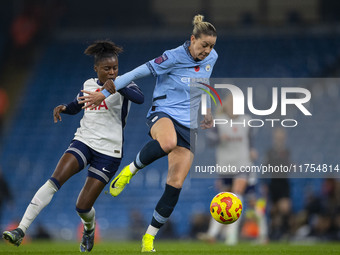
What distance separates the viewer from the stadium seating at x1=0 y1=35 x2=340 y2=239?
16141mm

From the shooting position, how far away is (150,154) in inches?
274

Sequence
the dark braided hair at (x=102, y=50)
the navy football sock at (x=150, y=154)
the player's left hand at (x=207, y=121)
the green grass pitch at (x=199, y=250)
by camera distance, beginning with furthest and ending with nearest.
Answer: the player's left hand at (x=207, y=121), the dark braided hair at (x=102, y=50), the green grass pitch at (x=199, y=250), the navy football sock at (x=150, y=154)

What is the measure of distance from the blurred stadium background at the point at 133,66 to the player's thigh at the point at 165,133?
23.2 feet

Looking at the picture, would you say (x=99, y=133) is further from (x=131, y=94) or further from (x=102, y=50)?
(x=102, y=50)

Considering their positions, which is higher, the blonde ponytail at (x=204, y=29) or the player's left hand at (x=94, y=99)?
the blonde ponytail at (x=204, y=29)

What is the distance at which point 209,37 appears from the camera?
23.1ft

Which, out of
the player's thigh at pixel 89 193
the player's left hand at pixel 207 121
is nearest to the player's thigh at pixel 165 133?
the player's left hand at pixel 207 121

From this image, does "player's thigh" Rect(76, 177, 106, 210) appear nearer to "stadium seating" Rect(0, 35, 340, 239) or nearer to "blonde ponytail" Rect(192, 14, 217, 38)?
"blonde ponytail" Rect(192, 14, 217, 38)

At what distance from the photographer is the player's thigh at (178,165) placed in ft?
23.0

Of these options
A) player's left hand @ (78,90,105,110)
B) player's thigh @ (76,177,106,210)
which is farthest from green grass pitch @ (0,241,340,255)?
player's left hand @ (78,90,105,110)

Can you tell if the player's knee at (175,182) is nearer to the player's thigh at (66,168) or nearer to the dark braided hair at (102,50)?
the player's thigh at (66,168)

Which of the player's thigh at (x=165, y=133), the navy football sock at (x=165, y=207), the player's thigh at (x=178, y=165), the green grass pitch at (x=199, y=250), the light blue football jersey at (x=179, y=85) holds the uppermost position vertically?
the light blue football jersey at (x=179, y=85)

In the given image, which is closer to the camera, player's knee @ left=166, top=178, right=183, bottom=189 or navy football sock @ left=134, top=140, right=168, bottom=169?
navy football sock @ left=134, top=140, right=168, bottom=169

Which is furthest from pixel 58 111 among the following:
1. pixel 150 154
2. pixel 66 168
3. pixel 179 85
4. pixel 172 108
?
pixel 179 85
